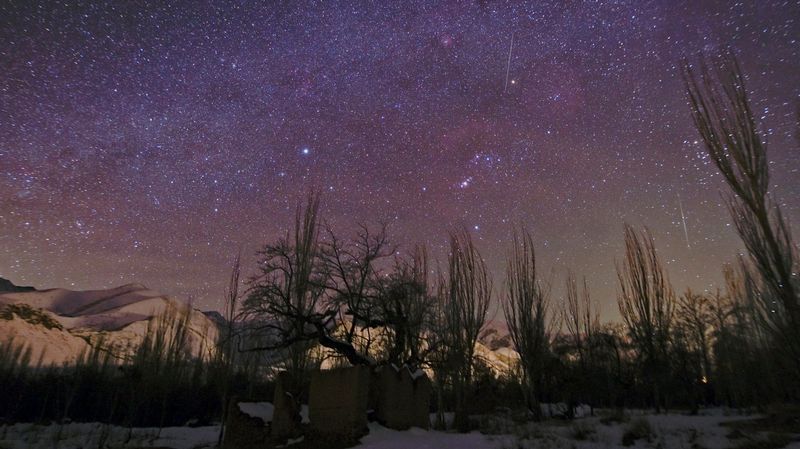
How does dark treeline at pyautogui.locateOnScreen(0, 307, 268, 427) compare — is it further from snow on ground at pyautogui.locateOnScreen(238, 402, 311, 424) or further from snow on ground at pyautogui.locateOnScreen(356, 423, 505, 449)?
snow on ground at pyautogui.locateOnScreen(356, 423, 505, 449)

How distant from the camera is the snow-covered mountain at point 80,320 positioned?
49188 mm

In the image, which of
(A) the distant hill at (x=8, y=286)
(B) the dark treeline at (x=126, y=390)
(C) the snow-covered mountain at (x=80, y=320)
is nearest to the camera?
(B) the dark treeline at (x=126, y=390)

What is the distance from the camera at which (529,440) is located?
37.1ft

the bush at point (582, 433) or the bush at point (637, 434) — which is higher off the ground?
the bush at point (637, 434)

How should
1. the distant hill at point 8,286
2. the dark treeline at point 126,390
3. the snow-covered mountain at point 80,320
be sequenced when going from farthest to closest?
the distant hill at point 8,286 < the snow-covered mountain at point 80,320 < the dark treeline at point 126,390

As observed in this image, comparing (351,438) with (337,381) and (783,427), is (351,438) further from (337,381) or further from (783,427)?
(783,427)

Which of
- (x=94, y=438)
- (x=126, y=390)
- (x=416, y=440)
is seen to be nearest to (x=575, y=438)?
(x=416, y=440)

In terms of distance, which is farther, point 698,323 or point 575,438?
point 698,323

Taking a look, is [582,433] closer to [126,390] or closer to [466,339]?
[466,339]

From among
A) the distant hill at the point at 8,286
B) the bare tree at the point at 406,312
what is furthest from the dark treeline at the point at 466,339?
the distant hill at the point at 8,286

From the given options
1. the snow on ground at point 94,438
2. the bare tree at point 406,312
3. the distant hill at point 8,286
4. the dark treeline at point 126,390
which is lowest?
the snow on ground at point 94,438

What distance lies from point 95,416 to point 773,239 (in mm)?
34894

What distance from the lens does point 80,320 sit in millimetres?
66500

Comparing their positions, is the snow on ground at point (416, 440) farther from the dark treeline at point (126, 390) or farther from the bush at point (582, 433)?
the dark treeline at point (126, 390)
